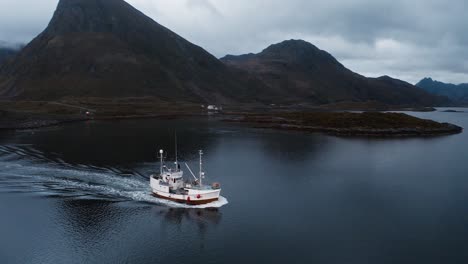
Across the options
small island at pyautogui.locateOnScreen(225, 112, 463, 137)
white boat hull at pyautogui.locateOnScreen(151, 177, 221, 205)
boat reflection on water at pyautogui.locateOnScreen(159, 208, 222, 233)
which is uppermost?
small island at pyautogui.locateOnScreen(225, 112, 463, 137)

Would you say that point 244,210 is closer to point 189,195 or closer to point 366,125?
point 189,195

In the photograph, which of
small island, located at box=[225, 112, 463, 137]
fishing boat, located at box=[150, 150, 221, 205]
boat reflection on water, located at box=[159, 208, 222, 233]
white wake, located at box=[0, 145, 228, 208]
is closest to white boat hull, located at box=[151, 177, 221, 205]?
fishing boat, located at box=[150, 150, 221, 205]

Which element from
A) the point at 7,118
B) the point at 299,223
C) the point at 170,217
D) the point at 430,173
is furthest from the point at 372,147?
the point at 7,118

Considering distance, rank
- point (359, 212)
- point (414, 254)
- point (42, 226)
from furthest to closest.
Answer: point (359, 212), point (42, 226), point (414, 254)

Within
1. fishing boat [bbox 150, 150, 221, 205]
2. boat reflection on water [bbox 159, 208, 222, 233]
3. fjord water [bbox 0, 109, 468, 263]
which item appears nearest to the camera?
fjord water [bbox 0, 109, 468, 263]

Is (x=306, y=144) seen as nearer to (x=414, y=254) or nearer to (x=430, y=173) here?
(x=430, y=173)

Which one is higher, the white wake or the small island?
the small island

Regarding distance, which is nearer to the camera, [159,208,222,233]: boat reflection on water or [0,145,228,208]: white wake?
[159,208,222,233]: boat reflection on water

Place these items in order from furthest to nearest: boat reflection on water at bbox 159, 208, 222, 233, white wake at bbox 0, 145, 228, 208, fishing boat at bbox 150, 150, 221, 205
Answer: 1. white wake at bbox 0, 145, 228, 208
2. fishing boat at bbox 150, 150, 221, 205
3. boat reflection on water at bbox 159, 208, 222, 233

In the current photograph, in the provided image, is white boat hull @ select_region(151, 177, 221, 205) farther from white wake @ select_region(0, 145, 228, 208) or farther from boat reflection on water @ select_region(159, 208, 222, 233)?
boat reflection on water @ select_region(159, 208, 222, 233)
